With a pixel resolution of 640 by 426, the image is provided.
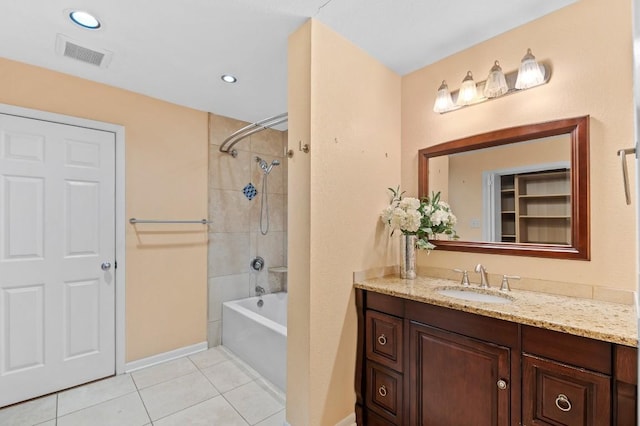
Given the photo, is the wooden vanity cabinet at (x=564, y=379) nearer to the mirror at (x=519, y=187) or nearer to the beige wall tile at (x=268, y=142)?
the mirror at (x=519, y=187)

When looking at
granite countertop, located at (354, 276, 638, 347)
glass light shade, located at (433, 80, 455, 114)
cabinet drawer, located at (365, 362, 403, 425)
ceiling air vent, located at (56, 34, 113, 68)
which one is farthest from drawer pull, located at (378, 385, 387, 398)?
ceiling air vent, located at (56, 34, 113, 68)

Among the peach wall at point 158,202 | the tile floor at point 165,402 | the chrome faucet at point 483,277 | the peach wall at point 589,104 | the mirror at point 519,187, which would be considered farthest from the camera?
the peach wall at point 158,202

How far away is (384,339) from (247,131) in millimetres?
1996

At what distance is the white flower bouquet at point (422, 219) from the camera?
1.93m

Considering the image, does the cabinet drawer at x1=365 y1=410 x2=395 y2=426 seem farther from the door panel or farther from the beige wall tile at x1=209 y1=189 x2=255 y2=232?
the door panel

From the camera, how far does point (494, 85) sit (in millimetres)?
1746

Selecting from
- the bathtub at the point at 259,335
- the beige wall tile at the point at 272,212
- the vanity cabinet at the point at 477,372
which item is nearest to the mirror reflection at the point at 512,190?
the vanity cabinet at the point at 477,372

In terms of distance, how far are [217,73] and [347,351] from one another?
7.04 ft

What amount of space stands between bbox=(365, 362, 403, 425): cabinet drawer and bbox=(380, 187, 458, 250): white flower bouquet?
80 cm

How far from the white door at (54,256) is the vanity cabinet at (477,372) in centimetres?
207

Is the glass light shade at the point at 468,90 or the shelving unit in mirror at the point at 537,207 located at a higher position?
the glass light shade at the point at 468,90

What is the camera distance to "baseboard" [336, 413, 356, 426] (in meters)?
1.81

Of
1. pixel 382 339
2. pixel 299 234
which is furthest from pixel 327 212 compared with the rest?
pixel 382 339

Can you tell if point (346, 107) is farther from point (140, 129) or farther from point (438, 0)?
point (140, 129)
